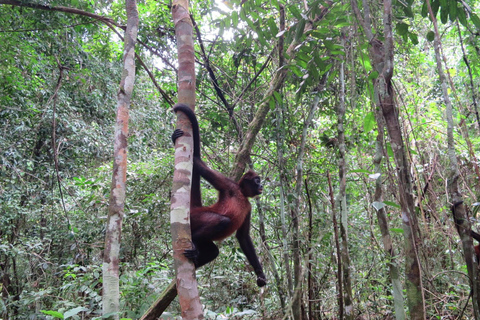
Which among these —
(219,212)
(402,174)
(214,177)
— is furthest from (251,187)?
(402,174)

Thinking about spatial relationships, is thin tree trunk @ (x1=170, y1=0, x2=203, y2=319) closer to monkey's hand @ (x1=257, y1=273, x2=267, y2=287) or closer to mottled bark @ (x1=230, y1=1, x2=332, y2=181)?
mottled bark @ (x1=230, y1=1, x2=332, y2=181)

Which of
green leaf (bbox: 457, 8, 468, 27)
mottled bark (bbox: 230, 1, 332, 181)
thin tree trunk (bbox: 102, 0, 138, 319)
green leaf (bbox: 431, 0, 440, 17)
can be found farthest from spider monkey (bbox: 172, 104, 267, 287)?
green leaf (bbox: 457, 8, 468, 27)

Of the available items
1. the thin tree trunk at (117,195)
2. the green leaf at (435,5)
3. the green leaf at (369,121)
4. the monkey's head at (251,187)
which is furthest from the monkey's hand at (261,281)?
the green leaf at (435,5)

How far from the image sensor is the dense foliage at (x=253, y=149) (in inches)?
162

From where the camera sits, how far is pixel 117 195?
13.7ft

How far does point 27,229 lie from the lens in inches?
488

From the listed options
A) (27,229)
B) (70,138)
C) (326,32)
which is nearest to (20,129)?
(70,138)

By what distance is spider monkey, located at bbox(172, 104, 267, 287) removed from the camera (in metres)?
4.24

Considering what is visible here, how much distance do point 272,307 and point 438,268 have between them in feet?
9.50

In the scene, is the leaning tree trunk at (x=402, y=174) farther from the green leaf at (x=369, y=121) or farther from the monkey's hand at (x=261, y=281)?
the monkey's hand at (x=261, y=281)

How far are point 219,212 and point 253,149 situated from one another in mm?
2962

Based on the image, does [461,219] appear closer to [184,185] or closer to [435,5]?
[435,5]

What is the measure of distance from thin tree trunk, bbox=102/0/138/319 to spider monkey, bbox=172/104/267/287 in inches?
37.1

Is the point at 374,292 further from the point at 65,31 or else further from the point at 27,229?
the point at 27,229
